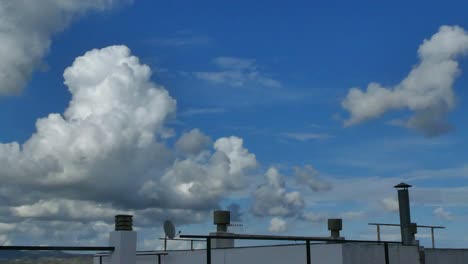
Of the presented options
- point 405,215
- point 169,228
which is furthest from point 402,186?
point 169,228

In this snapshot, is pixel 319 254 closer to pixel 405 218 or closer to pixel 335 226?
pixel 405 218

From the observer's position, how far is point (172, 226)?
18.0 m

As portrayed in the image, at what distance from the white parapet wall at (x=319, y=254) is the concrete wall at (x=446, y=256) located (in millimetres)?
662

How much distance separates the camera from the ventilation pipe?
21039 mm

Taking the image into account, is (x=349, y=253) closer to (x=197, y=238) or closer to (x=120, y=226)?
(x=197, y=238)

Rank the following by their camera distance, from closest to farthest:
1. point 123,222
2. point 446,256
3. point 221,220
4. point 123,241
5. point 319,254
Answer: point 123,241, point 123,222, point 319,254, point 446,256, point 221,220

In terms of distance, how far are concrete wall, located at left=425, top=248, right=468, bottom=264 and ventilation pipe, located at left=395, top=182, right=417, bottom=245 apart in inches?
26.9

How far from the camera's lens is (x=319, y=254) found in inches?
729

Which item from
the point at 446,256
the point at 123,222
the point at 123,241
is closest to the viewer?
the point at 123,241

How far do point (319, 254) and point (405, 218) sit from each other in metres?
4.85

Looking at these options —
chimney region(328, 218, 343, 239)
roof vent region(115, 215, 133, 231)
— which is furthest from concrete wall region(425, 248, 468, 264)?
roof vent region(115, 215, 133, 231)

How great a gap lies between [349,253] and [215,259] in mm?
5823

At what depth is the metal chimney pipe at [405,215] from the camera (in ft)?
69.1

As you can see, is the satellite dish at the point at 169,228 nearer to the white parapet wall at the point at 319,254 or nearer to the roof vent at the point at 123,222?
the roof vent at the point at 123,222
